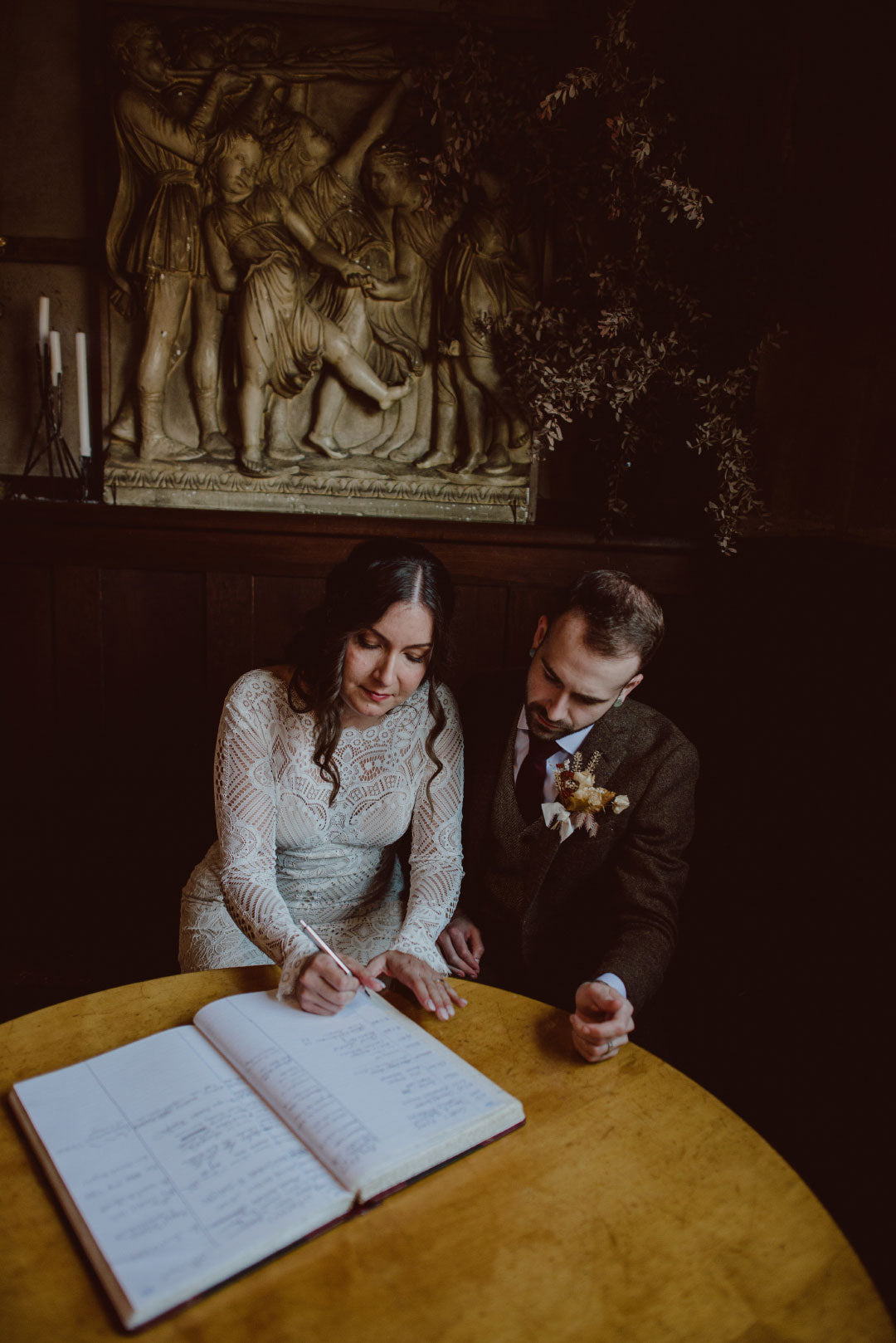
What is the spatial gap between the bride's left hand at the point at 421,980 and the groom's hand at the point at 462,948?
429mm

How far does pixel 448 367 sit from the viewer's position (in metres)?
2.65

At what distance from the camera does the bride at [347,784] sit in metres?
1.76

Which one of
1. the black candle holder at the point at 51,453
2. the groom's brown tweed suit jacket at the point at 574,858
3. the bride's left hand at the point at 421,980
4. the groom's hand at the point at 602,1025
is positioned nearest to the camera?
the groom's hand at the point at 602,1025

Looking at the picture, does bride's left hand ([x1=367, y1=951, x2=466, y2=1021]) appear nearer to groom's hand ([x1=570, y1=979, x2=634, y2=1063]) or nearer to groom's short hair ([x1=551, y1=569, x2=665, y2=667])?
groom's hand ([x1=570, y1=979, x2=634, y2=1063])

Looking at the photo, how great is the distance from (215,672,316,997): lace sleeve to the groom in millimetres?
477

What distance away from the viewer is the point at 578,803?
1.81m

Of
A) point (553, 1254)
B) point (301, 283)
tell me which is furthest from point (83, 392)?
point (553, 1254)

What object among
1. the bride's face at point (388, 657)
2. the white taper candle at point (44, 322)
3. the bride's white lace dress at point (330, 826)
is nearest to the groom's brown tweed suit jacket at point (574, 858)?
the bride's white lace dress at point (330, 826)

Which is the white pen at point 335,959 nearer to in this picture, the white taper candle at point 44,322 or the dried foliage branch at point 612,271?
the dried foliage branch at point 612,271

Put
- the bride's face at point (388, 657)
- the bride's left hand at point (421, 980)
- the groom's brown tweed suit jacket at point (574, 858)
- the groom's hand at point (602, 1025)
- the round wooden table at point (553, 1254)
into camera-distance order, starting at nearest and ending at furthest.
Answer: the round wooden table at point (553, 1254)
the groom's hand at point (602, 1025)
the bride's left hand at point (421, 980)
the bride's face at point (388, 657)
the groom's brown tweed suit jacket at point (574, 858)

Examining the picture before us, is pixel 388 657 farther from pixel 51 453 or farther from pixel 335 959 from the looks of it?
pixel 51 453

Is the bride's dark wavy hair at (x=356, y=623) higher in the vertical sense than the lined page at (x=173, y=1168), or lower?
higher

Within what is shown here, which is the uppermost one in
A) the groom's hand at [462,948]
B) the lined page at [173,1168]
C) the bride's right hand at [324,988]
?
the bride's right hand at [324,988]

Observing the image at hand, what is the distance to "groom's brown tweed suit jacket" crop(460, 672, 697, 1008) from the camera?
1.88m
